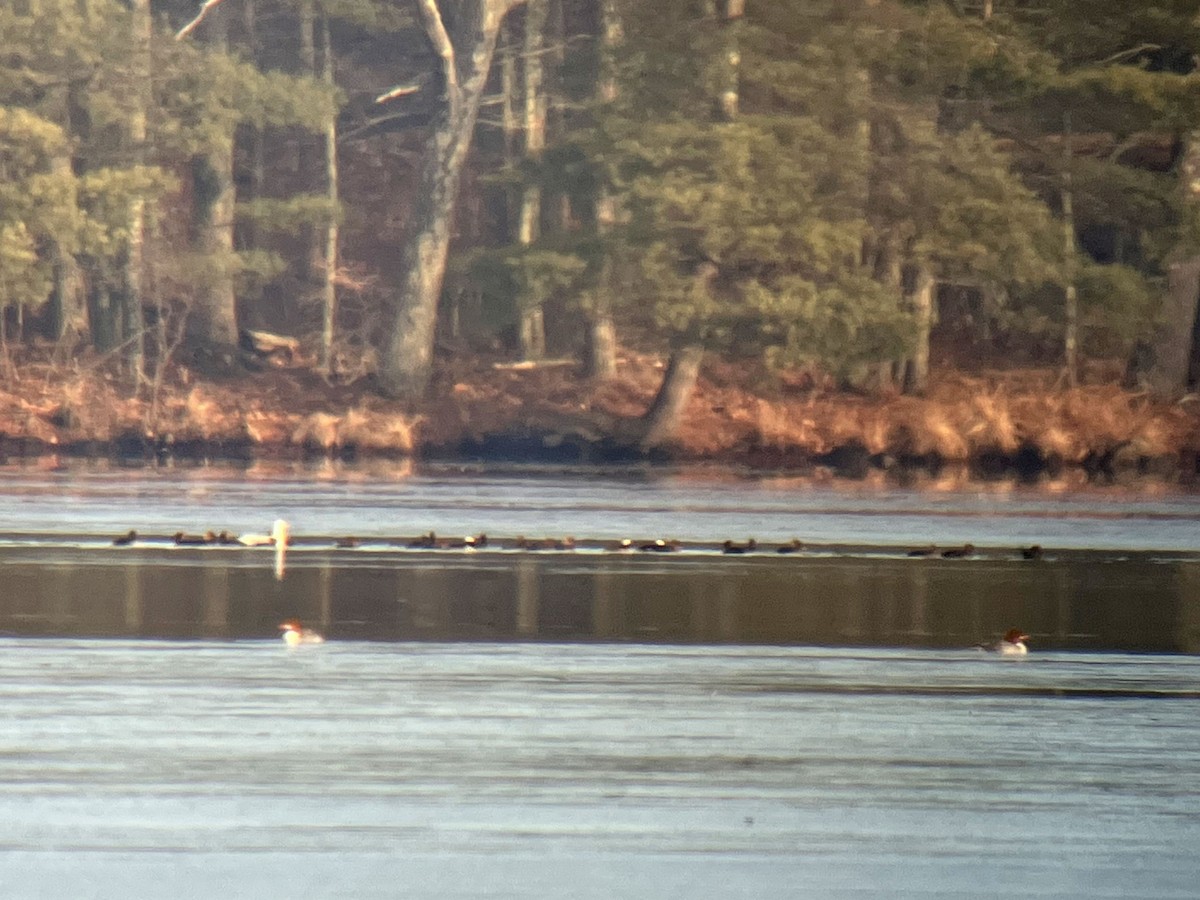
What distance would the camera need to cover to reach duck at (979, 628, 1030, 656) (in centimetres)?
1568

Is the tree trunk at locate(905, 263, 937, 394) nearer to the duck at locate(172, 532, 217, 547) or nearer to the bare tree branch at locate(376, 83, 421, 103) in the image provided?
the bare tree branch at locate(376, 83, 421, 103)

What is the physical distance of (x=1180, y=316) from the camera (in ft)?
152

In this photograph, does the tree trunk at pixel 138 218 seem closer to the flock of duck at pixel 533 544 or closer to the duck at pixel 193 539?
the flock of duck at pixel 533 544

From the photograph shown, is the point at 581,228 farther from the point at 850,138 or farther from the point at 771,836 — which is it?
the point at 771,836

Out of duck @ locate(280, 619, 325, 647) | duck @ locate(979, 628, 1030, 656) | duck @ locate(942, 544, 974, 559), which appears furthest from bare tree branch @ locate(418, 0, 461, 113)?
duck @ locate(979, 628, 1030, 656)

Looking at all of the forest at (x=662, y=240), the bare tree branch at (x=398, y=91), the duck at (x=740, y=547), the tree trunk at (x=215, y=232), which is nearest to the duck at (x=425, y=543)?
the duck at (x=740, y=547)

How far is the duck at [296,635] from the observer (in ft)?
50.5

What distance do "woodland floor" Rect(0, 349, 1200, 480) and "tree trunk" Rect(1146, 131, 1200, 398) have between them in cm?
71

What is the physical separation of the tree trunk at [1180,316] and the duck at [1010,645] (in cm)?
2826

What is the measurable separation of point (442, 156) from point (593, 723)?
1406 inches

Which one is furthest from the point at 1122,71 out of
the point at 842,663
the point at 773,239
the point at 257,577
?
the point at 842,663

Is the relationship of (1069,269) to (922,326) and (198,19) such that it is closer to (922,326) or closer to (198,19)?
(922,326)

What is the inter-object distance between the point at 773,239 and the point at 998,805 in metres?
30.6

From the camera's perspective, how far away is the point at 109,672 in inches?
549
